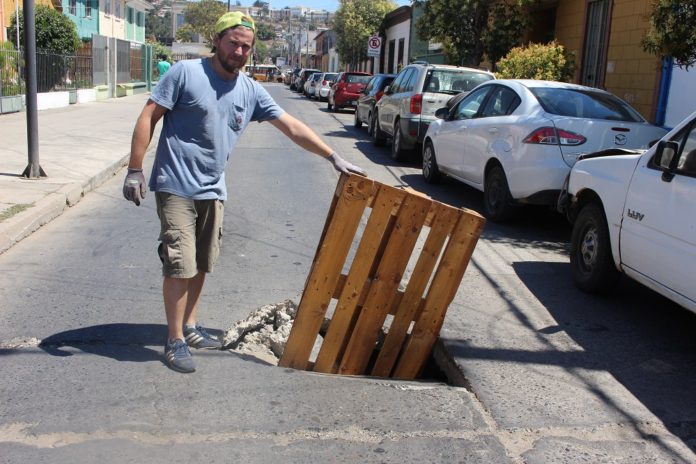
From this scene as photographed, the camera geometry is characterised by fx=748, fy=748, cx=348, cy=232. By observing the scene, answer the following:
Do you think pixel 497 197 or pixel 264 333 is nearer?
pixel 264 333

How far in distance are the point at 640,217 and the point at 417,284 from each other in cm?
190

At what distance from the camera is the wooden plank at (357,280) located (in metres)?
4.08

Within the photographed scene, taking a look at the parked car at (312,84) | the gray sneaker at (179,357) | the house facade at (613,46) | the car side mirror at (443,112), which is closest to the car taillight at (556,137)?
the car side mirror at (443,112)

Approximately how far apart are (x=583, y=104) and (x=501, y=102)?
3.34ft

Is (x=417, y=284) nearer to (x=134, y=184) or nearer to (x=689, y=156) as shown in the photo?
(x=134, y=184)

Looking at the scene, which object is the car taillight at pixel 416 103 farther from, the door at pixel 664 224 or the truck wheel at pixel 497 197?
the door at pixel 664 224

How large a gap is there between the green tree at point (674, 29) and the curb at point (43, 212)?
22.4 ft

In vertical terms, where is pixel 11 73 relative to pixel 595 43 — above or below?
below

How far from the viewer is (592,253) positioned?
6.00 metres

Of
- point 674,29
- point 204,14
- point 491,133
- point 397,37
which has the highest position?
point 204,14

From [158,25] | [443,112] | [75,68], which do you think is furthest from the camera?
[158,25]

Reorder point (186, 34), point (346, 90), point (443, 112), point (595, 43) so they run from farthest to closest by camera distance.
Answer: point (186, 34) → point (346, 90) → point (595, 43) → point (443, 112)

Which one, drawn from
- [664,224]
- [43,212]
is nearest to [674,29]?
[664,224]

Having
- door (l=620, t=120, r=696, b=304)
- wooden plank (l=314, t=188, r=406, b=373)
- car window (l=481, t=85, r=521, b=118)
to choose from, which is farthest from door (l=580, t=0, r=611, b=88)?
wooden plank (l=314, t=188, r=406, b=373)
